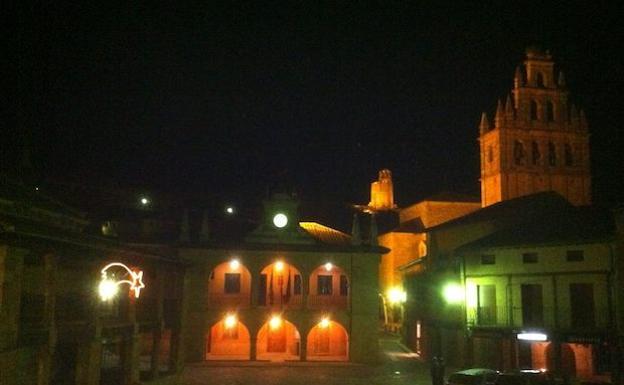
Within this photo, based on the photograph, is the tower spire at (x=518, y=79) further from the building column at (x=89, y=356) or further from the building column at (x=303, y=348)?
the building column at (x=89, y=356)

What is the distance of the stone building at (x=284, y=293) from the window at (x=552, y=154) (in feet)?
112

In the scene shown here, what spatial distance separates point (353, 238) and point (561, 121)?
37.3 metres

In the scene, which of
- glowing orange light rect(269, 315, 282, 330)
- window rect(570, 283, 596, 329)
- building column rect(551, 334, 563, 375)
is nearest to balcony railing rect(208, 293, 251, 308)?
glowing orange light rect(269, 315, 282, 330)

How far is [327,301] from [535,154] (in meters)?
37.2

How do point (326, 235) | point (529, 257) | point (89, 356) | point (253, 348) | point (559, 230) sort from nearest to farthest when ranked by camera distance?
point (89, 356) < point (529, 257) < point (559, 230) < point (253, 348) < point (326, 235)

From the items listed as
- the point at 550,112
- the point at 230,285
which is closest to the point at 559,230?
the point at 230,285

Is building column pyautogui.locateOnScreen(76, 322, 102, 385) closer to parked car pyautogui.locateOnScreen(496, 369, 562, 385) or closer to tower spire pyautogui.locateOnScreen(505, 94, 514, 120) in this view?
parked car pyautogui.locateOnScreen(496, 369, 562, 385)

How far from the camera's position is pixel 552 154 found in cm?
7075

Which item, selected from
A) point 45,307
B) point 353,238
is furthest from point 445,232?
point 45,307

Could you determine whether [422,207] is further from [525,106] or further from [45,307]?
[45,307]

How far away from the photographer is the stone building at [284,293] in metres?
43.8

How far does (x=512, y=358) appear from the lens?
1538 inches

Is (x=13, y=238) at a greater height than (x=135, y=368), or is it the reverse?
(x=13, y=238)

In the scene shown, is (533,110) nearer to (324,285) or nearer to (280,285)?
(324,285)
